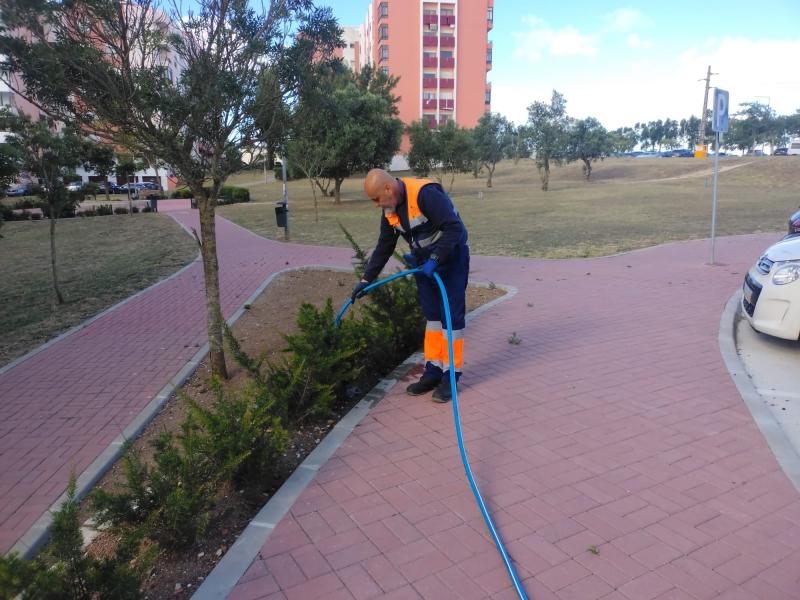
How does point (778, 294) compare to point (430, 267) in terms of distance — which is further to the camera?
point (778, 294)

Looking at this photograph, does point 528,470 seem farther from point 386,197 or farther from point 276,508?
point 386,197

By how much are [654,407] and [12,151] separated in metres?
7.75

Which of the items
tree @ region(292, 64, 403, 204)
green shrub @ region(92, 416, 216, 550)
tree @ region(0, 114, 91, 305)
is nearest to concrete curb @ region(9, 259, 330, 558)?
green shrub @ region(92, 416, 216, 550)

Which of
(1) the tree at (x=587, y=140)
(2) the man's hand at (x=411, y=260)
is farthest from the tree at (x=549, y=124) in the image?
(2) the man's hand at (x=411, y=260)

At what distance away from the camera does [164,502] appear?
2.86 metres

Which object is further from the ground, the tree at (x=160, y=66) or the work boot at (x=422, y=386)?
the tree at (x=160, y=66)

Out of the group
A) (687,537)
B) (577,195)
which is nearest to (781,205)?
(577,195)

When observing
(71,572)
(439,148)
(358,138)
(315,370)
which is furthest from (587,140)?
(71,572)

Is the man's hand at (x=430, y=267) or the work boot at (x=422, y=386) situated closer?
the man's hand at (x=430, y=267)

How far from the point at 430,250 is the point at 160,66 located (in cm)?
256

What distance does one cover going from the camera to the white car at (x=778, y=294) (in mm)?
5625

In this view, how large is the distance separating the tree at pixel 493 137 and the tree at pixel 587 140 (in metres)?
5.16

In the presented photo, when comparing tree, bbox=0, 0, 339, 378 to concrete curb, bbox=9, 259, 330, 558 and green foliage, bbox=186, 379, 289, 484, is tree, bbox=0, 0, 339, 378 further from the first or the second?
green foliage, bbox=186, 379, 289, 484

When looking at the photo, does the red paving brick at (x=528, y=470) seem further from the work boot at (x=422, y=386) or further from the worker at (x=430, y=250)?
the worker at (x=430, y=250)
